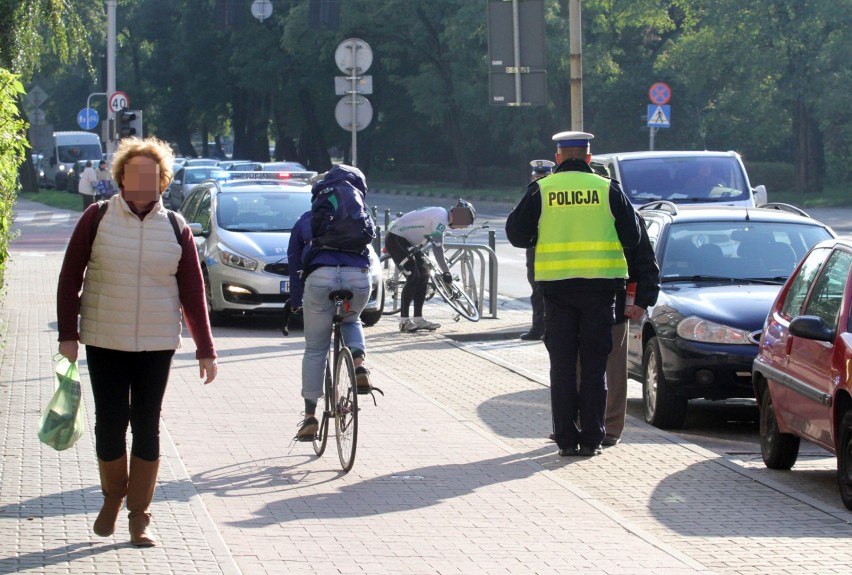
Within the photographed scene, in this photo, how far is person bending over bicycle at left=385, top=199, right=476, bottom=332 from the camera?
15867 mm

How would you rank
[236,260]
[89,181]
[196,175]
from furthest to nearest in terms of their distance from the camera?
[196,175], [89,181], [236,260]

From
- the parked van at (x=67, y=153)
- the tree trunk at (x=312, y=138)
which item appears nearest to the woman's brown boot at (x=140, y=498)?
the parked van at (x=67, y=153)

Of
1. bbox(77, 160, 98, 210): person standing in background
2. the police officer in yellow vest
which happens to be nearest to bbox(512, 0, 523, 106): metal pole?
the police officer in yellow vest

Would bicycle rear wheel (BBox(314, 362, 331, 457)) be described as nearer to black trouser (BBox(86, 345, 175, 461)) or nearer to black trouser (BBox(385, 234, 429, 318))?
black trouser (BBox(86, 345, 175, 461))

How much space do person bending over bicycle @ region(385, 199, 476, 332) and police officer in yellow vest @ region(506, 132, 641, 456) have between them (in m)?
7.09

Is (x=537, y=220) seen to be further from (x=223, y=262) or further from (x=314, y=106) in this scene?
(x=314, y=106)

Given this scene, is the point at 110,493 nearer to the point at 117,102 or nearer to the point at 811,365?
the point at 811,365

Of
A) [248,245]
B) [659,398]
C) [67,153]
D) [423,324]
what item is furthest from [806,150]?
[659,398]

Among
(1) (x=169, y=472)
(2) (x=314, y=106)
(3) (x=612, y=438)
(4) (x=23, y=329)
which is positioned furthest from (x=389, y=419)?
(2) (x=314, y=106)

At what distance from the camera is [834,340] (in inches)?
305

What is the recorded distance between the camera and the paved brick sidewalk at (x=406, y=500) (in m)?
6.09

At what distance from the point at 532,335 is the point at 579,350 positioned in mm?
6622

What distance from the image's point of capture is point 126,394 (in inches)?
242

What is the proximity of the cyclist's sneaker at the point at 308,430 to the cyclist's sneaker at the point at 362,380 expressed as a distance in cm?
51
